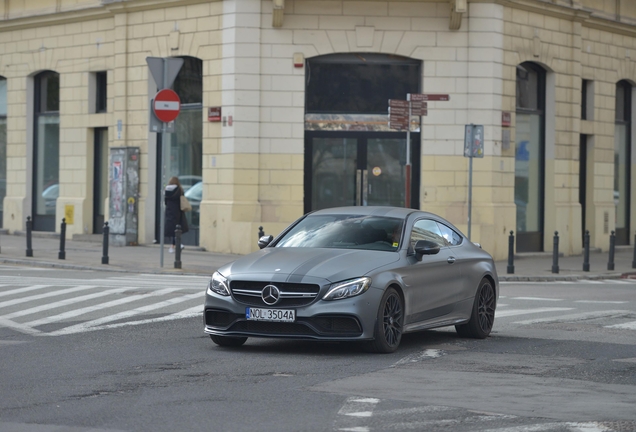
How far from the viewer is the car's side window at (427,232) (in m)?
11.8

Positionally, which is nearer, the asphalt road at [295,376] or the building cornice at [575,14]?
the asphalt road at [295,376]

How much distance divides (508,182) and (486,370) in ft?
55.9

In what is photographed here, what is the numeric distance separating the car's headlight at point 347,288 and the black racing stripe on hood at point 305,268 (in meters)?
0.29

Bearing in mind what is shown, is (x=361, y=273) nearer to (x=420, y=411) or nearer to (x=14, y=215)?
(x=420, y=411)

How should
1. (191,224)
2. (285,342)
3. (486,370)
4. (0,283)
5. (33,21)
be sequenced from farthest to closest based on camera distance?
(33,21), (191,224), (0,283), (285,342), (486,370)

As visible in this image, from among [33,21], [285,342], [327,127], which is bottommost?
[285,342]

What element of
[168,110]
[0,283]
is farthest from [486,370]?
[168,110]

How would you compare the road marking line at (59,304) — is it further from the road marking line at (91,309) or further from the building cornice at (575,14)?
the building cornice at (575,14)

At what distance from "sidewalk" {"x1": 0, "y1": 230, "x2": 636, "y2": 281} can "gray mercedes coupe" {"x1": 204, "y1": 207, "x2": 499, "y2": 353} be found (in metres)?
9.17

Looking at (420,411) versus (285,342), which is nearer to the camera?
(420,411)

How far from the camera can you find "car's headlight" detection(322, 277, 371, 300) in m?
10.4

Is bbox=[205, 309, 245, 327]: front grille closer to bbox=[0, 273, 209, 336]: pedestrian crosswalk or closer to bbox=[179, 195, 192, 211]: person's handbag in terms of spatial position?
bbox=[0, 273, 209, 336]: pedestrian crosswalk

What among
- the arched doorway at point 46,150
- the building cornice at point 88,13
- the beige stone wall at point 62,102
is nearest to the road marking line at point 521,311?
the building cornice at point 88,13

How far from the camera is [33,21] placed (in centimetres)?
3027
